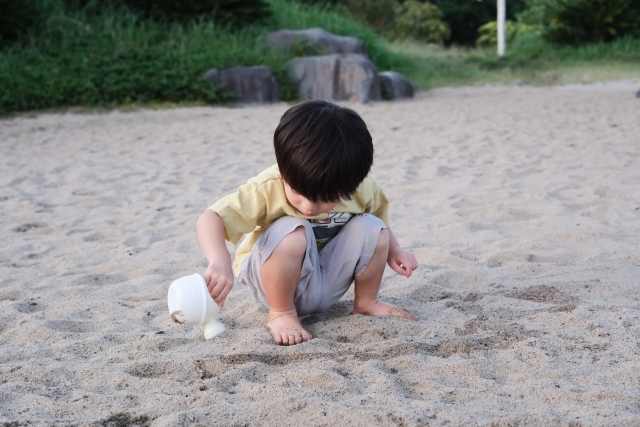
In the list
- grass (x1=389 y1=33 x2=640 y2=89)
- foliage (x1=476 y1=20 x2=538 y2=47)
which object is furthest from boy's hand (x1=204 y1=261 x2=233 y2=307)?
foliage (x1=476 y1=20 x2=538 y2=47)

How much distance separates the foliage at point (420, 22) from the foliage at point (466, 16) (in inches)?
70.3

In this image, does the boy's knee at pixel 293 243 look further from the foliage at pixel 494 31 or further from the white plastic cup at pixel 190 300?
the foliage at pixel 494 31

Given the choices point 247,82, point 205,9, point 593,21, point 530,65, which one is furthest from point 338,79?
point 593,21

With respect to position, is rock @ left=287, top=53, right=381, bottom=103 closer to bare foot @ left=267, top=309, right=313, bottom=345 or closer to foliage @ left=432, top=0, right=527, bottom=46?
bare foot @ left=267, top=309, right=313, bottom=345

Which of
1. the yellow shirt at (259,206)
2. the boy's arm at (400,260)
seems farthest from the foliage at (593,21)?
the yellow shirt at (259,206)

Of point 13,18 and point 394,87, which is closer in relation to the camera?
point 13,18

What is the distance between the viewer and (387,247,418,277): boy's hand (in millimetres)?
2250

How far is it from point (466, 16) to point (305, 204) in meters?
22.0

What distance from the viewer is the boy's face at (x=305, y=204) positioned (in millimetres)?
2014

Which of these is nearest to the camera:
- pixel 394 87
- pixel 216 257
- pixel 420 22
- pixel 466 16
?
pixel 216 257

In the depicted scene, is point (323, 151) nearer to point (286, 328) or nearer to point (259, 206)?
point (259, 206)

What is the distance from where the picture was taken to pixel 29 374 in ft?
6.09

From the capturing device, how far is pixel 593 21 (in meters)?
14.7

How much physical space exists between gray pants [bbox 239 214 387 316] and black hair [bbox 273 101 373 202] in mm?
190
